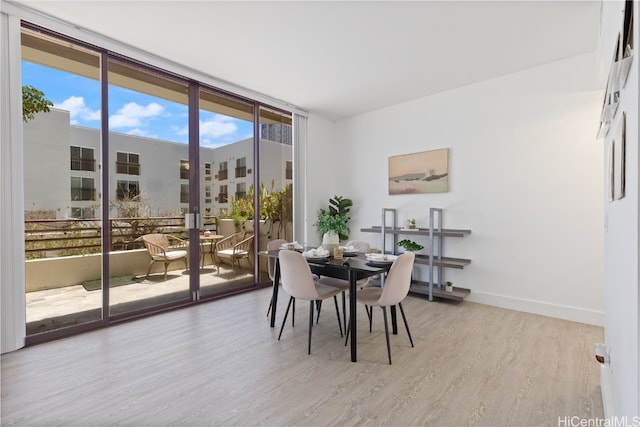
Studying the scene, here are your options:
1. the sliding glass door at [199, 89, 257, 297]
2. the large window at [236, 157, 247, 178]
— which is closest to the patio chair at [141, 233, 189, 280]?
the sliding glass door at [199, 89, 257, 297]

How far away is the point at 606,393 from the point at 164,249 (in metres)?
→ 4.17

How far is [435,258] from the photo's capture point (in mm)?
4250

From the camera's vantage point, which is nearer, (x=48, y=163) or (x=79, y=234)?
(x=48, y=163)

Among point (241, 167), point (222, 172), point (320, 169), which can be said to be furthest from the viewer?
point (320, 169)

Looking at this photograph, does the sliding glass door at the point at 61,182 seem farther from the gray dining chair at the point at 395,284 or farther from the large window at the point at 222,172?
the gray dining chair at the point at 395,284

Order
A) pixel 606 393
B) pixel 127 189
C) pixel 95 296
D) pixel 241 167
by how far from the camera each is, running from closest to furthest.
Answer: pixel 606 393
pixel 95 296
pixel 127 189
pixel 241 167

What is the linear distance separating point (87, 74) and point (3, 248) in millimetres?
1822

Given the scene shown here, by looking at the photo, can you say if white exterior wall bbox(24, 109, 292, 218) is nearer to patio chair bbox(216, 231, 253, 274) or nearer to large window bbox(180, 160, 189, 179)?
large window bbox(180, 160, 189, 179)

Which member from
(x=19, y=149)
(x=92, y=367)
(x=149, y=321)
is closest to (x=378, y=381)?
(x=92, y=367)

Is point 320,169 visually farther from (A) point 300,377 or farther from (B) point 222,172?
(A) point 300,377

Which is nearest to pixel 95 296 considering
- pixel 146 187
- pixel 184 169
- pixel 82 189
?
pixel 82 189

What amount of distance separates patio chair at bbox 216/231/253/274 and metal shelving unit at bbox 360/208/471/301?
6.39ft

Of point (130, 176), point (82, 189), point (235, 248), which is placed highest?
point (130, 176)

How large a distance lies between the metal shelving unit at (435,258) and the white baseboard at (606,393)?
1.88 meters
